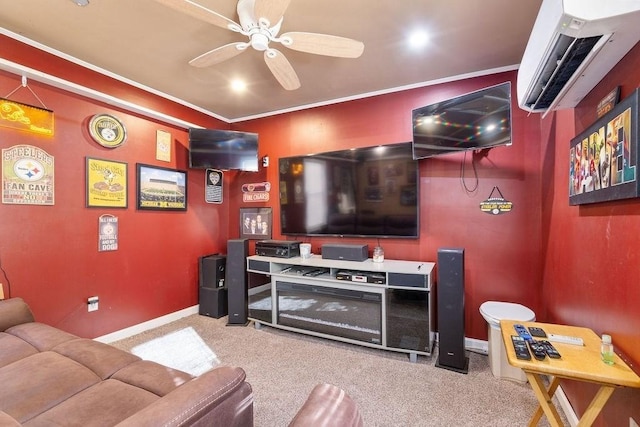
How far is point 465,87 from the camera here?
280 centimetres

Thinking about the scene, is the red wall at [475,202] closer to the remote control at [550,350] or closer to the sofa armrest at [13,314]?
the remote control at [550,350]

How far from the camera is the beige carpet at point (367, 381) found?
1.78 m

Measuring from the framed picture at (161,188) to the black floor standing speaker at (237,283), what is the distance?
886 mm

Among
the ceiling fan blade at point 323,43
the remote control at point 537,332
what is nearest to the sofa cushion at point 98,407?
the remote control at point 537,332

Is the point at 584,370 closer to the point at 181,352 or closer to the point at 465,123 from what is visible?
the point at 465,123

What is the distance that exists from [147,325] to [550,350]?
3578mm

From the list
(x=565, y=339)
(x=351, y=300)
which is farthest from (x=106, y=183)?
(x=565, y=339)

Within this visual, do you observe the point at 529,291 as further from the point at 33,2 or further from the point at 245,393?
the point at 33,2

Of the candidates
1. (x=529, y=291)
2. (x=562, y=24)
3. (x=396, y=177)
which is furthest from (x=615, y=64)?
(x=529, y=291)

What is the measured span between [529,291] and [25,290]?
435 cm

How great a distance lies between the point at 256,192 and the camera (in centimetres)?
395

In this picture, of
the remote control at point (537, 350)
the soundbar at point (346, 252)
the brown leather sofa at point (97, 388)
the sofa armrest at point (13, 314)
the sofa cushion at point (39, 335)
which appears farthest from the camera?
the soundbar at point (346, 252)

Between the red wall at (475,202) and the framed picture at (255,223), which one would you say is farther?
the framed picture at (255,223)

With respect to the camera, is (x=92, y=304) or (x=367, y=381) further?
(x=92, y=304)
